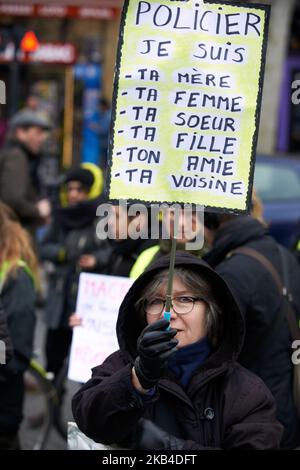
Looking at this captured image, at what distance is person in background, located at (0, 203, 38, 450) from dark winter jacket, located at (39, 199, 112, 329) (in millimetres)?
1635

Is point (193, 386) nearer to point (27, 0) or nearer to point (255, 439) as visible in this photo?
point (255, 439)

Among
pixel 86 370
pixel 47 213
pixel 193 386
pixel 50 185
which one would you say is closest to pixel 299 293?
pixel 86 370

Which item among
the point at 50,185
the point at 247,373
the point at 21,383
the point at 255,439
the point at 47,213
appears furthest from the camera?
the point at 50,185

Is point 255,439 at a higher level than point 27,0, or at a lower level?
lower

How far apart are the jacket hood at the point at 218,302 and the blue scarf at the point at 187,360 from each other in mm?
48

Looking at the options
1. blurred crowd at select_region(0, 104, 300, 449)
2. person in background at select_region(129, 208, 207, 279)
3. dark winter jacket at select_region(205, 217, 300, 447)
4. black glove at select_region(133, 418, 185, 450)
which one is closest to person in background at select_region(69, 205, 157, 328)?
blurred crowd at select_region(0, 104, 300, 449)

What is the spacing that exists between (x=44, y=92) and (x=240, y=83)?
16.1 metres

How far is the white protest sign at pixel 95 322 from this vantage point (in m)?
5.01

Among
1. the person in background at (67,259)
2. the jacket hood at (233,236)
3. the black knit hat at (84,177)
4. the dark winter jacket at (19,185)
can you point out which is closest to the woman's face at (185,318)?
the jacket hood at (233,236)

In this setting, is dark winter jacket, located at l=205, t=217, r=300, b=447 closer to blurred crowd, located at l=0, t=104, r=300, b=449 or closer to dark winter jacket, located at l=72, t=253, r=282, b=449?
blurred crowd, located at l=0, t=104, r=300, b=449

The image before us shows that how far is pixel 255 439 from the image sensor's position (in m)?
2.91

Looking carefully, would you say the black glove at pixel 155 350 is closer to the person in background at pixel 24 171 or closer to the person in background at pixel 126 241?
the person in background at pixel 126 241

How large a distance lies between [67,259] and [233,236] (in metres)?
2.52

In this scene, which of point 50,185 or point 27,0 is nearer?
point 50,185
